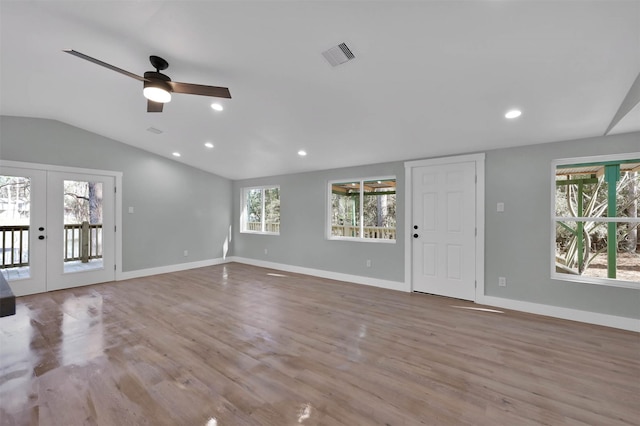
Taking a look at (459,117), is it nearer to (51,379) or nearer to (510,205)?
(510,205)

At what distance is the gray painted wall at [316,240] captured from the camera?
494cm

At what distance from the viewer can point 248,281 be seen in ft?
17.7

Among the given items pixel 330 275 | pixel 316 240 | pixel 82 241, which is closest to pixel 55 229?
pixel 82 241

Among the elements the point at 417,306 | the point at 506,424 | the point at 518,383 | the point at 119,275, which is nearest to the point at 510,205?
the point at 417,306

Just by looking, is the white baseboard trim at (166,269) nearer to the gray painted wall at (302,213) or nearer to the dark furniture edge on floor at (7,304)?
the gray painted wall at (302,213)

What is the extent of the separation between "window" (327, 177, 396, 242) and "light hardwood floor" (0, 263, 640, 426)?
1.57 metres

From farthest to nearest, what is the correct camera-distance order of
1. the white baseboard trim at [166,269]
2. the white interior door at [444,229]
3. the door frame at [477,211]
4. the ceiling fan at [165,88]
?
the white baseboard trim at [166,269]
the white interior door at [444,229]
the door frame at [477,211]
the ceiling fan at [165,88]

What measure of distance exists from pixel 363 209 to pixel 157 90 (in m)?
3.86

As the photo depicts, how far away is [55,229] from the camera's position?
187 inches

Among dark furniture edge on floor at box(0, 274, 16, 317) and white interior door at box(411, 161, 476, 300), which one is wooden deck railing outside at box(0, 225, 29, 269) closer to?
dark furniture edge on floor at box(0, 274, 16, 317)

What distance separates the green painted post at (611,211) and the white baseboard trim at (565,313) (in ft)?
1.71

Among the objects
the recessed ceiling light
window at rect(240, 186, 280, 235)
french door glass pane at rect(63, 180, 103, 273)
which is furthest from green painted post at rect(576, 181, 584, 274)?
french door glass pane at rect(63, 180, 103, 273)

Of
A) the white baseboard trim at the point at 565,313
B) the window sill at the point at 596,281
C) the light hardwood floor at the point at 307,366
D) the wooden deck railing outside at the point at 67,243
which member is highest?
the wooden deck railing outside at the point at 67,243

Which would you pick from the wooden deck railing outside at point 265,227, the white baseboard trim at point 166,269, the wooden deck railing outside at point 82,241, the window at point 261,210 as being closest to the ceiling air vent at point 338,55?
the window at point 261,210
